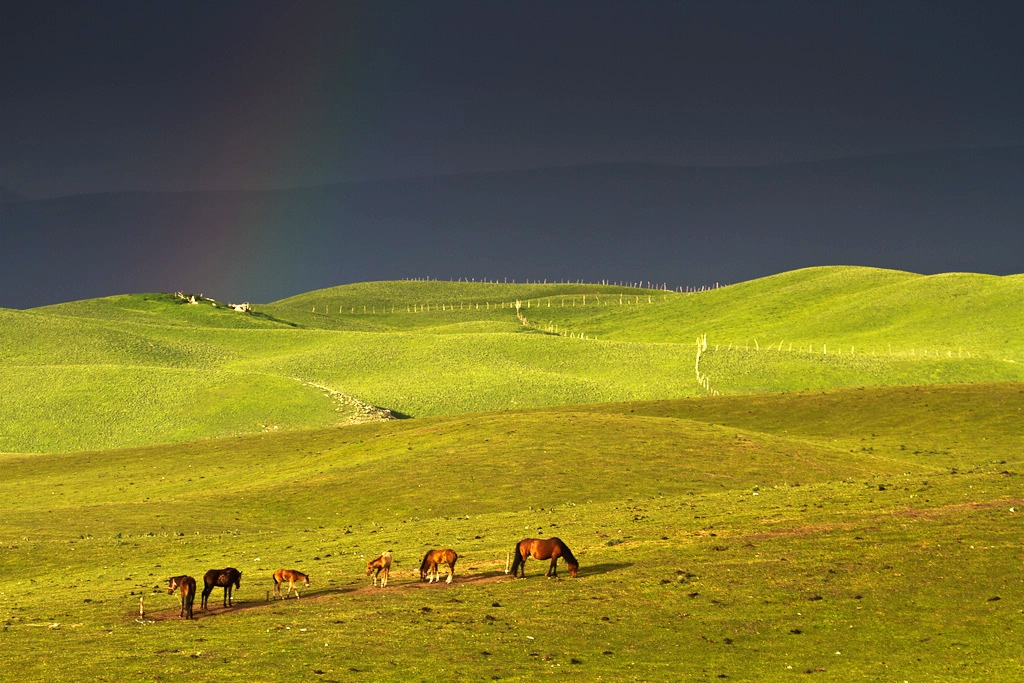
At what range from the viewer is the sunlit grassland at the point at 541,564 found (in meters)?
22.0

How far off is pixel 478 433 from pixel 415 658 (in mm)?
45147

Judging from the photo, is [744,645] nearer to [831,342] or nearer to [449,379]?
[449,379]

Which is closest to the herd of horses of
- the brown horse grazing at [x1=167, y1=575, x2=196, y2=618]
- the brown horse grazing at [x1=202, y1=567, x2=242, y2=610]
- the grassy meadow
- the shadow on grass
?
the brown horse grazing at [x1=202, y1=567, x2=242, y2=610]

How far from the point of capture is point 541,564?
3288 cm

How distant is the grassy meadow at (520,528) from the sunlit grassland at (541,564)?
0.13 meters

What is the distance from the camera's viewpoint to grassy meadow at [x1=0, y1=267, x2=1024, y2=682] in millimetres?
22344

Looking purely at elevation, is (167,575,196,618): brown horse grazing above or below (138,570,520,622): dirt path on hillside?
above

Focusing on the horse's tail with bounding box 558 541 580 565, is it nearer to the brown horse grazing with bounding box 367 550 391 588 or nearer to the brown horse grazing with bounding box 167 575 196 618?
the brown horse grazing with bounding box 367 550 391 588

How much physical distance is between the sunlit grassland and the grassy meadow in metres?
0.13

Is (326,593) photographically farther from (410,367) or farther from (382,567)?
(410,367)

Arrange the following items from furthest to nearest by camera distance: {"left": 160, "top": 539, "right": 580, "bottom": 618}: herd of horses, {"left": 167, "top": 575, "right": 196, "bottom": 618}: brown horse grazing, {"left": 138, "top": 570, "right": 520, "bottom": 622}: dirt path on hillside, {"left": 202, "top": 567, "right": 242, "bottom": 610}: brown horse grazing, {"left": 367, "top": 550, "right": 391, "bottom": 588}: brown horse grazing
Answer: {"left": 367, "top": 550, "right": 391, "bottom": 588}: brown horse grazing < {"left": 160, "top": 539, "right": 580, "bottom": 618}: herd of horses < {"left": 138, "top": 570, "right": 520, "bottom": 622}: dirt path on hillside < {"left": 202, "top": 567, "right": 242, "bottom": 610}: brown horse grazing < {"left": 167, "top": 575, "right": 196, "bottom": 618}: brown horse grazing

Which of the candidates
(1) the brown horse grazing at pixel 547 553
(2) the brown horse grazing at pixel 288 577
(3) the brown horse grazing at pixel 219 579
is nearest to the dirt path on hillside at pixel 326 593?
(2) the brown horse grazing at pixel 288 577

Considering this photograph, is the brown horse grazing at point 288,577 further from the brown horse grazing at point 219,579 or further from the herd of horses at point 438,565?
the brown horse grazing at point 219,579

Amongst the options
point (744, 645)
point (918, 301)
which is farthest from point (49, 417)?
point (918, 301)
